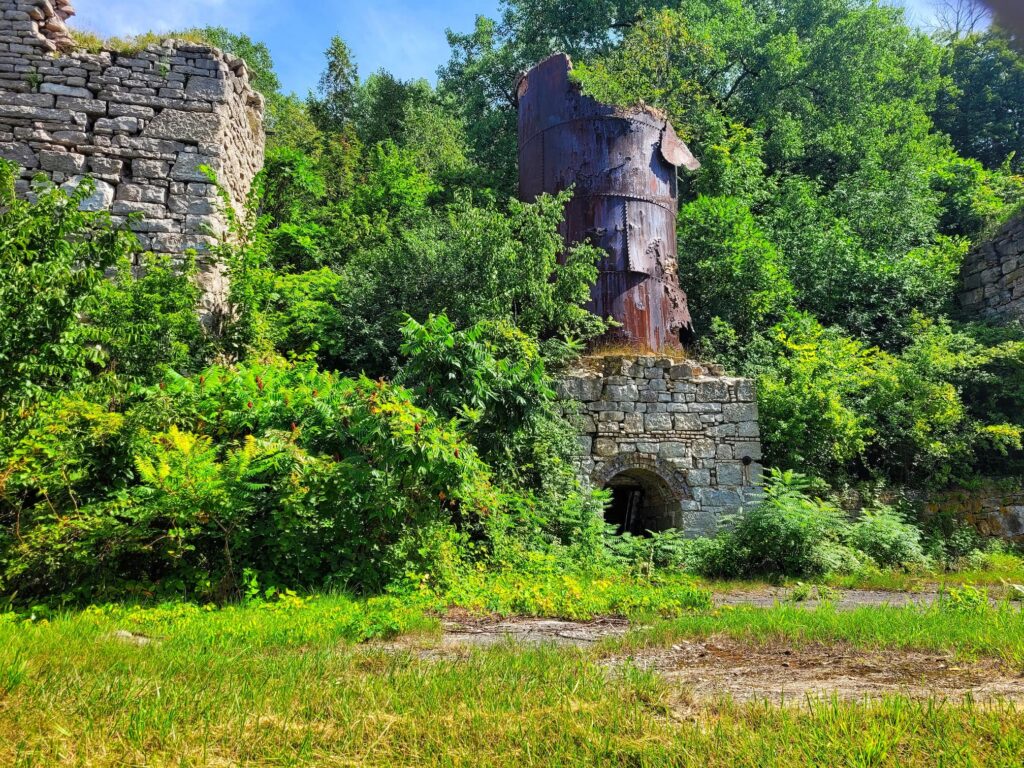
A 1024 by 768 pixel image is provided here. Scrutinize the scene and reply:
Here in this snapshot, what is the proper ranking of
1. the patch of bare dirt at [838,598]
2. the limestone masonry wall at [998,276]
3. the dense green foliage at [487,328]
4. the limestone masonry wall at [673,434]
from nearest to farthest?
the dense green foliage at [487,328] < the patch of bare dirt at [838,598] < the limestone masonry wall at [673,434] < the limestone masonry wall at [998,276]

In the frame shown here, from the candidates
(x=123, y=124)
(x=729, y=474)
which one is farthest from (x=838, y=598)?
Answer: (x=123, y=124)

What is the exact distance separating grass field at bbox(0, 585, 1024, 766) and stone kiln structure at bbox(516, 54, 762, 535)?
5677mm

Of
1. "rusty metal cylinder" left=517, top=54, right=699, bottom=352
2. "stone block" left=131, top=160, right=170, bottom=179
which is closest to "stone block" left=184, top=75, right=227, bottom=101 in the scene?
"stone block" left=131, top=160, right=170, bottom=179

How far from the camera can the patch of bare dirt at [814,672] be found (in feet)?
9.40

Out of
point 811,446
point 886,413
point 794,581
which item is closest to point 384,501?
point 794,581

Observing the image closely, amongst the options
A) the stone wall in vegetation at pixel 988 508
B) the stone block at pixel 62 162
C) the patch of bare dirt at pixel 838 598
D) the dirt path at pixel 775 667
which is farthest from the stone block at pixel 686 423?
the stone block at pixel 62 162

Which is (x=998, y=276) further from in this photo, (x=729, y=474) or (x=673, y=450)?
(x=673, y=450)

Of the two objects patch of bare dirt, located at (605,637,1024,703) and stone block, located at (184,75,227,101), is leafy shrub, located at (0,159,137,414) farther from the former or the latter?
stone block, located at (184,75,227,101)

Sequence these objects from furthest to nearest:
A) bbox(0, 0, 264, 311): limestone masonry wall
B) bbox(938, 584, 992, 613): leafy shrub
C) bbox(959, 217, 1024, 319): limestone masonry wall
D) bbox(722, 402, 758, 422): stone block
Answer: bbox(959, 217, 1024, 319): limestone masonry wall, bbox(722, 402, 758, 422): stone block, bbox(0, 0, 264, 311): limestone masonry wall, bbox(938, 584, 992, 613): leafy shrub

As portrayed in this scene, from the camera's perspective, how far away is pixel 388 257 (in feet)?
33.3

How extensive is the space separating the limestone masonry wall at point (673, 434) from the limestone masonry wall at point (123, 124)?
500 centimetres

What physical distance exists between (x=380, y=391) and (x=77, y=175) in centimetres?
534

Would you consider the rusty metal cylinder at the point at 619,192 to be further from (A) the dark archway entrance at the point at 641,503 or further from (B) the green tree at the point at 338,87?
(B) the green tree at the point at 338,87

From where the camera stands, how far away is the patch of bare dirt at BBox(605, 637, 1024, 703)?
9.40 ft
